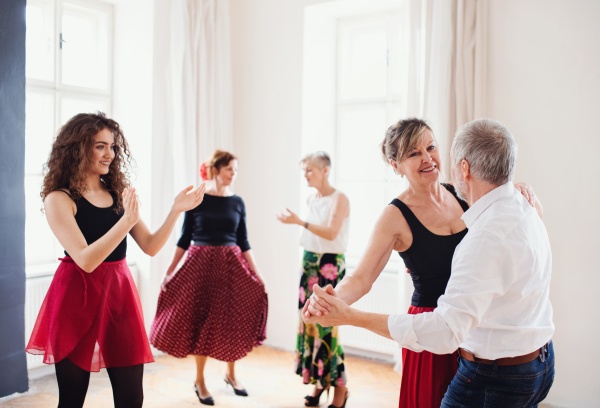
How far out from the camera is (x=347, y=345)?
436cm

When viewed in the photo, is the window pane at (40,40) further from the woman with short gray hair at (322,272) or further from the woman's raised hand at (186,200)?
the woman's raised hand at (186,200)

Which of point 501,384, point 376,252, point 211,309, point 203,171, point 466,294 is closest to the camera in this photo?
point 466,294

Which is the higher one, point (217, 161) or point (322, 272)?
point (217, 161)

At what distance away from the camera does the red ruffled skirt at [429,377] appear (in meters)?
1.73

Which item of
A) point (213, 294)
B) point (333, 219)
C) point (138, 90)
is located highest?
point (138, 90)

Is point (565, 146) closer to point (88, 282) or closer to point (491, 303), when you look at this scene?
point (491, 303)

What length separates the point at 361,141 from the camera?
4.70m

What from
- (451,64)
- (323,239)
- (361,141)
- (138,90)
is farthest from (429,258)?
(138,90)

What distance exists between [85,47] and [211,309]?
8.96 ft

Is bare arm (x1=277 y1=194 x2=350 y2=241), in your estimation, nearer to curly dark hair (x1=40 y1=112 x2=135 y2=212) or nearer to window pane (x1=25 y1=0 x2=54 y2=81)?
curly dark hair (x1=40 y1=112 x2=135 y2=212)

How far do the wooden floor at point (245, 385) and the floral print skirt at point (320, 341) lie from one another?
25cm

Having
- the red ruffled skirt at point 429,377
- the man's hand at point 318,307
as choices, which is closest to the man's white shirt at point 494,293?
the man's hand at point 318,307

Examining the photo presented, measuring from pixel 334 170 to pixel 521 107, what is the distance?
192 cm

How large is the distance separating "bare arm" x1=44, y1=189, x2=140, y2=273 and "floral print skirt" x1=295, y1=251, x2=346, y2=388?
1.56 metres
